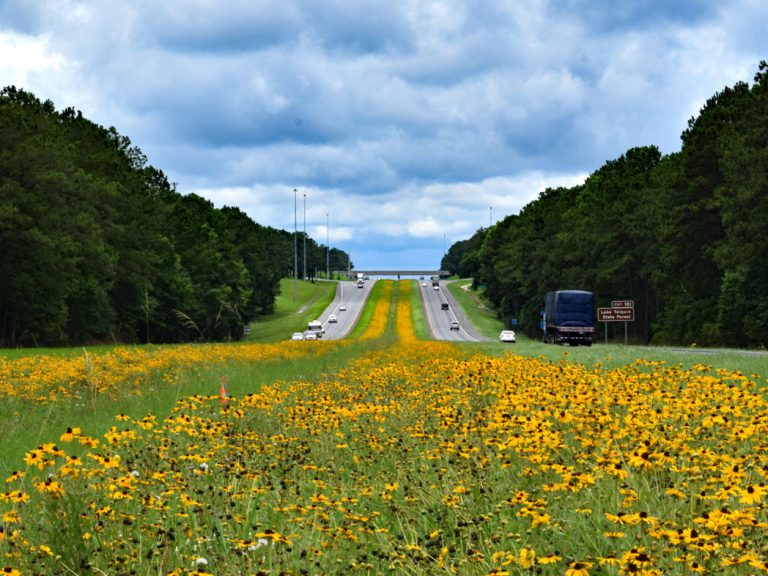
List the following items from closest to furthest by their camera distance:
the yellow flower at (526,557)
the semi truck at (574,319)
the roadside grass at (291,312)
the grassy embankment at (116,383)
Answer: the yellow flower at (526,557), the grassy embankment at (116,383), the semi truck at (574,319), the roadside grass at (291,312)

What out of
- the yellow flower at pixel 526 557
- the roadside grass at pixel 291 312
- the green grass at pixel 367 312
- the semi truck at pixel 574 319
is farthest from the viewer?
the green grass at pixel 367 312

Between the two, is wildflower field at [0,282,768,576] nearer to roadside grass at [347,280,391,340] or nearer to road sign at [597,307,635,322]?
road sign at [597,307,635,322]

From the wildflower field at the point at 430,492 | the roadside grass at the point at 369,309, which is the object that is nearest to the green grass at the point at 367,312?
the roadside grass at the point at 369,309

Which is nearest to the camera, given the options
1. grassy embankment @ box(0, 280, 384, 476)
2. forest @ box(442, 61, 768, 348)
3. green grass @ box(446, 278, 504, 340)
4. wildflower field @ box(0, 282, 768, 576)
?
wildflower field @ box(0, 282, 768, 576)

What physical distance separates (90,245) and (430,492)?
44292mm

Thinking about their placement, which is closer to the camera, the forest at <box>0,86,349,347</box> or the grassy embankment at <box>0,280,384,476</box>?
the grassy embankment at <box>0,280,384,476</box>

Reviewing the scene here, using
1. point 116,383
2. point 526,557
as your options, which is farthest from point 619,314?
point 526,557

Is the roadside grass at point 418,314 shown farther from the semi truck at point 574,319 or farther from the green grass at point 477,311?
the semi truck at point 574,319

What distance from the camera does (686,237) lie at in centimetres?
4847

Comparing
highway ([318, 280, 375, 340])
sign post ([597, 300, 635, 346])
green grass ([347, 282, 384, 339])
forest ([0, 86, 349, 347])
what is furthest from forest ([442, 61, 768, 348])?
forest ([0, 86, 349, 347])

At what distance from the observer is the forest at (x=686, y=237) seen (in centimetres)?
4044

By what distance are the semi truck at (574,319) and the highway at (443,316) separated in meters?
21.9

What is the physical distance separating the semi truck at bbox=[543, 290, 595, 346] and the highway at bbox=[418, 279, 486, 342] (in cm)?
2186

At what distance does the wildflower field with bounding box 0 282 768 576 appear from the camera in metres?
4.38
